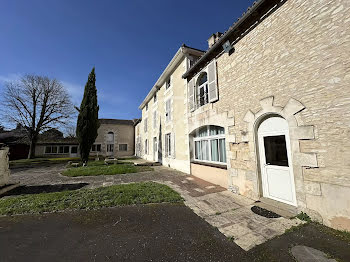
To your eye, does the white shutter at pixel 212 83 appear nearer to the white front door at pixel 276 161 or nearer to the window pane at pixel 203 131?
the window pane at pixel 203 131

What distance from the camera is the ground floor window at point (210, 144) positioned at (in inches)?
233

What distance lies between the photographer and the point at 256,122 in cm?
413

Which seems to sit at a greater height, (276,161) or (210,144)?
(210,144)

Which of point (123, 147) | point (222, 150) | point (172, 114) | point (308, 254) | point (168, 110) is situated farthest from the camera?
point (123, 147)

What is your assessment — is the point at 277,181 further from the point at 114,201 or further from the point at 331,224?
the point at 114,201

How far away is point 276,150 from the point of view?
12.5 ft

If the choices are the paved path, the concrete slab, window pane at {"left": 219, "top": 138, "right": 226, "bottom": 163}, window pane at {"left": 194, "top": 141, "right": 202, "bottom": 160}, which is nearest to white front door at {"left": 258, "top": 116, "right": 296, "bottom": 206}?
the paved path

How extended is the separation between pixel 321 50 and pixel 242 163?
313 centimetres

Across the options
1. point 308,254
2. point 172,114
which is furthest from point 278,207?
point 172,114

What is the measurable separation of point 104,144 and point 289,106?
24.2 metres

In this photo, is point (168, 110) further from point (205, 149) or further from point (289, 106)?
point (289, 106)

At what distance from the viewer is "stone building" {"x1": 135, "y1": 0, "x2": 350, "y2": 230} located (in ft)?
8.58

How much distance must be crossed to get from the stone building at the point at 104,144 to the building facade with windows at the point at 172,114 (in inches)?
423

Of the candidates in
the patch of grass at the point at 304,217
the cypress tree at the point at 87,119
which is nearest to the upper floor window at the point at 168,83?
the cypress tree at the point at 87,119
